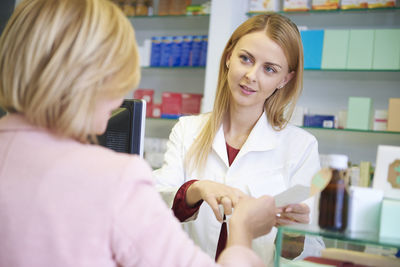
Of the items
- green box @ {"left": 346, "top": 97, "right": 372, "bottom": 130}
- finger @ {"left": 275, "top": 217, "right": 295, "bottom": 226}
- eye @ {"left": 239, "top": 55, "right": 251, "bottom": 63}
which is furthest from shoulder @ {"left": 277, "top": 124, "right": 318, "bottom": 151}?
green box @ {"left": 346, "top": 97, "right": 372, "bottom": 130}

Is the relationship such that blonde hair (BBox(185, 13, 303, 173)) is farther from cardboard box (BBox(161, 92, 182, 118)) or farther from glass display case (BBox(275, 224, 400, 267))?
cardboard box (BBox(161, 92, 182, 118))

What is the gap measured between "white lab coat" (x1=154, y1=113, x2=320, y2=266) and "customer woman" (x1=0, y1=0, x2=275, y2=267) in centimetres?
104

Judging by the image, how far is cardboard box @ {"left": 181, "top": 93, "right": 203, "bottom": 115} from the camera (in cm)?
392

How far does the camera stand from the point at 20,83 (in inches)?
33.0

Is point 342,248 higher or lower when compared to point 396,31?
lower

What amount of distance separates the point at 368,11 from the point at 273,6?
695 mm

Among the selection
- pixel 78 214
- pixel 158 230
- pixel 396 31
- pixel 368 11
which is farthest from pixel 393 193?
pixel 368 11

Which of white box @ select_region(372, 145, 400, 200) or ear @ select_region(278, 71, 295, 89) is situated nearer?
white box @ select_region(372, 145, 400, 200)

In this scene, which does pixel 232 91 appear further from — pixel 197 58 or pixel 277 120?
pixel 197 58

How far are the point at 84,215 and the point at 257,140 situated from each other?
1274 mm

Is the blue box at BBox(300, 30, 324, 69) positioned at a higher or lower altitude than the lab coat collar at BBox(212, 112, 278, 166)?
higher

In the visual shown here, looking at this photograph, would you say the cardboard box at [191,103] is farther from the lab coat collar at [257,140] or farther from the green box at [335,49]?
the lab coat collar at [257,140]

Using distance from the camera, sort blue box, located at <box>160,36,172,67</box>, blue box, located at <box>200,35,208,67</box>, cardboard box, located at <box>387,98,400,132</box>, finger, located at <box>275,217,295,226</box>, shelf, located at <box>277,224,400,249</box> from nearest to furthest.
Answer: shelf, located at <box>277,224,400,249</box> < finger, located at <box>275,217,295,226</box> < cardboard box, located at <box>387,98,400,132</box> < blue box, located at <box>200,35,208,67</box> < blue box, located at <box>160,36,172,67</box>

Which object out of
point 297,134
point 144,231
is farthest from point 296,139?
point 144,231
